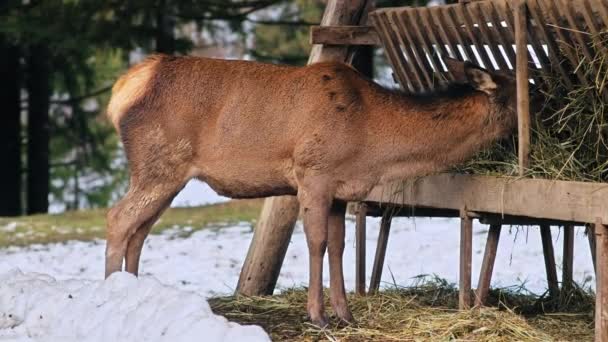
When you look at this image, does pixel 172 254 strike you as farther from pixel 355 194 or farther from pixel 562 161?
pixel 562 161

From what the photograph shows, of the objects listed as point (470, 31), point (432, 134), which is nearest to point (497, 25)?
point (470, 31)

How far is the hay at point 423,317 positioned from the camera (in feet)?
24.9

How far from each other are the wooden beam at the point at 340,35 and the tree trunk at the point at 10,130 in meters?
13.9

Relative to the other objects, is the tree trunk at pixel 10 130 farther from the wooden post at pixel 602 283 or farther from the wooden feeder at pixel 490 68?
the wooden post at pixel 602 283

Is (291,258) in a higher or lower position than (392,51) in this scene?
lower

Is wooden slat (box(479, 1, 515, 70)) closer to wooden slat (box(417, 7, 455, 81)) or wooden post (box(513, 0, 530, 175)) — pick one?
wooden post (box(513, 0, 530, 175))

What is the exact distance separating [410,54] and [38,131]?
606 inches

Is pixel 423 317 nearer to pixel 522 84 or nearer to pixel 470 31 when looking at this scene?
pixel 522 84

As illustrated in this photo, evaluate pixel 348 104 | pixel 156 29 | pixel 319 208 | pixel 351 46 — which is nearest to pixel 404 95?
pixel 348 104

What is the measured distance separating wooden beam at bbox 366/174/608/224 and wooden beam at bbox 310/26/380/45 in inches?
53.2

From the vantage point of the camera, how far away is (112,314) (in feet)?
24.3

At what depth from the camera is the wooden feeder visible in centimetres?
728

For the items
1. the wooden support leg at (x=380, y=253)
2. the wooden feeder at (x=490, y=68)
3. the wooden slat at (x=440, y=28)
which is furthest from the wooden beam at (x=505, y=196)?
the wooden slat at (x=440, y=28)

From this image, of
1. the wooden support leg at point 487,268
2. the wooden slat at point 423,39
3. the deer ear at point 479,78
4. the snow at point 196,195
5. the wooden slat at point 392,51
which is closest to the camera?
the deer ear at point 479,78
